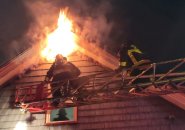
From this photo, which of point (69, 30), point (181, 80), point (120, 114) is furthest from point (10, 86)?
point (181, 80)

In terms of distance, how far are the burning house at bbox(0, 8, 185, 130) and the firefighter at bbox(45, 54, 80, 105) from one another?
0.74ft

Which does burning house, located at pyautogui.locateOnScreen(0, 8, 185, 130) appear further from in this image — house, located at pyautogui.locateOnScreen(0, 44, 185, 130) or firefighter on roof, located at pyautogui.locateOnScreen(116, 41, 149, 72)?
firefighter on roof, located at pyautogui.locateOnScreen(116, 41, 149, 72)

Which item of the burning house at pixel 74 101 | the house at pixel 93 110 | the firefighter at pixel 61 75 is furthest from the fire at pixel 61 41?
the firefighter at pixel 61 75

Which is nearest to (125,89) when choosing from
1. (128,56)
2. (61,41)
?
(128,56)

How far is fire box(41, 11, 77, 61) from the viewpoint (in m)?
10.9

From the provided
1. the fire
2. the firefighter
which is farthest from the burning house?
the firefighter

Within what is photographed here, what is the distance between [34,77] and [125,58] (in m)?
3.62

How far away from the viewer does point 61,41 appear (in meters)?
11.2

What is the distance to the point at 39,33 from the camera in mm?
11008

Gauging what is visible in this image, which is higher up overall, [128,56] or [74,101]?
[128,56]

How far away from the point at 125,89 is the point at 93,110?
2.41 meters

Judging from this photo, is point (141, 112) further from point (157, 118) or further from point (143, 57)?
point (143, 57)

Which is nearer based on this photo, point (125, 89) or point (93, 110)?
point (125, 89)

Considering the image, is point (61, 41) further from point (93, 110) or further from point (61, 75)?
point (93, 110)
